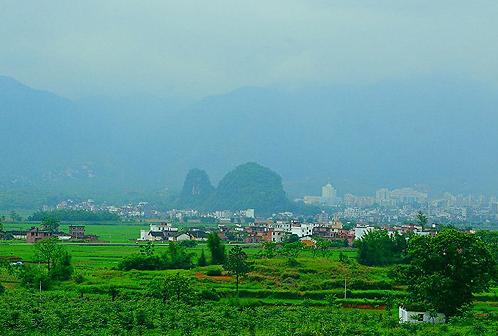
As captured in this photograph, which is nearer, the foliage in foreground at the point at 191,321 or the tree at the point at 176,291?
the foliage in foreground at the point at 191,321

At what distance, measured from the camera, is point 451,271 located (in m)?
32.3

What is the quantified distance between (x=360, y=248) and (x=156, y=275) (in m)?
17.9

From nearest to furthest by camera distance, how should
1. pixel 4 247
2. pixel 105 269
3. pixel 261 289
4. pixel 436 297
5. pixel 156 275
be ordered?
1. pixel 436 297
2. pixel 261 289
3. pixel 156 275
4. pixel 105 269
5. pixel 4 247

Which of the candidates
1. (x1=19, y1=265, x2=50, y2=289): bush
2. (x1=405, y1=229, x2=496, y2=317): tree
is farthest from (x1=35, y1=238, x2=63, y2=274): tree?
(x1=405, y1=229, x2=496, y2=317): tree

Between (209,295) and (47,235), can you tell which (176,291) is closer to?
(209,295)

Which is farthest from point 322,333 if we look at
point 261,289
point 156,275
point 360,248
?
point 360,248

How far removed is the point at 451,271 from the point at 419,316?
89.2 inches

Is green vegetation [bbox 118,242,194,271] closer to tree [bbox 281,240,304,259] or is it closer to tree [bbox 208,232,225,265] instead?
tree [bbox 208,232,225,265]

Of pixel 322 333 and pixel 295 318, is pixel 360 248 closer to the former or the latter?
pixel 295 318

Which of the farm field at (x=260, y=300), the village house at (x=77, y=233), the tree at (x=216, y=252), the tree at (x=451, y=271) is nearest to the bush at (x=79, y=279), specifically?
the farm field at (x=260, y=300)

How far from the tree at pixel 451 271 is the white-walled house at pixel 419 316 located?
12.1 inches

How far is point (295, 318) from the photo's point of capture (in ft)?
98.3

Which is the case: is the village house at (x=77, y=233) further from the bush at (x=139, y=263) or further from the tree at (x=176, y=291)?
the tree at (x=176, y=291)

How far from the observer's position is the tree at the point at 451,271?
1260 inches
